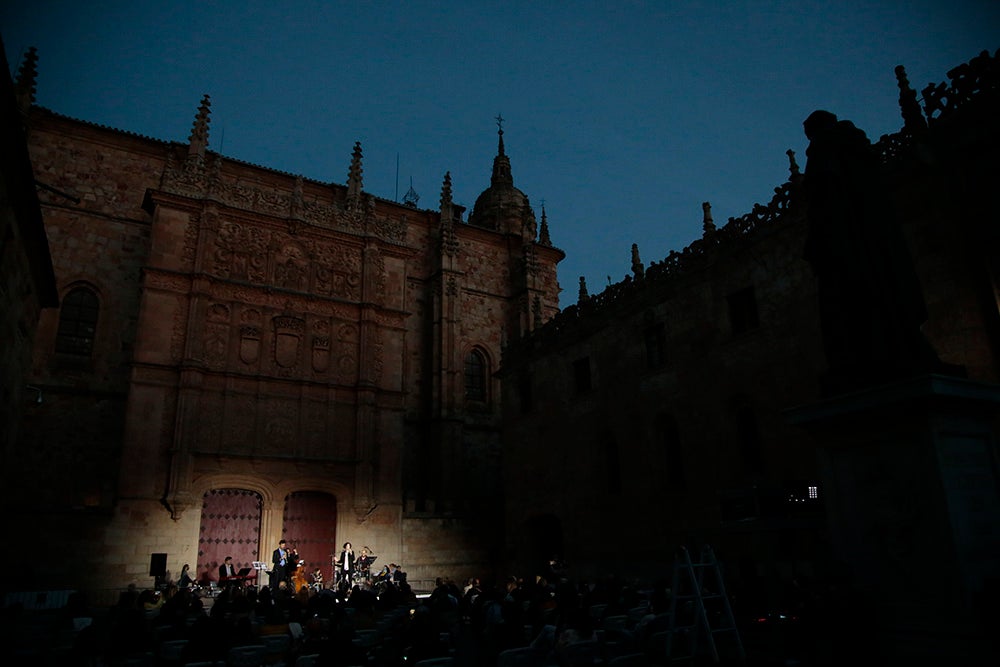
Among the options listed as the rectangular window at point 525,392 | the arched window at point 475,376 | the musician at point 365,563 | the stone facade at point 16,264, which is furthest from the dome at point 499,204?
the stone facade at point 16,264

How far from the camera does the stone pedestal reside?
5.35 metres

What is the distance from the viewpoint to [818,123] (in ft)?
24.1

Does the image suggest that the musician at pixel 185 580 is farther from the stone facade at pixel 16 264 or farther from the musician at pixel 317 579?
the stone facade at pixel 16 264

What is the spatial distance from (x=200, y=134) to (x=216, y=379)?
34.8 feet

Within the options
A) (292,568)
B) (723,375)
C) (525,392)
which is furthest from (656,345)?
(292,568)

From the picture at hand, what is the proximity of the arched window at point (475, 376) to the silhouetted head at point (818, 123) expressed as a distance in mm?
27203

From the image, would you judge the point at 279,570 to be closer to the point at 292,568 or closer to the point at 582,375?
the point at 292,568

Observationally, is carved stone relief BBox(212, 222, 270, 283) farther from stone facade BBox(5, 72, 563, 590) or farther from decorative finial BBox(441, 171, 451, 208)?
decorative finial BBox(441, 171, 451, 208)

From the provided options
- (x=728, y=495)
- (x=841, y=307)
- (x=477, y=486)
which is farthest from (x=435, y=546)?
(x=841, y=307)

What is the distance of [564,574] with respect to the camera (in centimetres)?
2169

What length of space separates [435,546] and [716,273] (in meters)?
16.0

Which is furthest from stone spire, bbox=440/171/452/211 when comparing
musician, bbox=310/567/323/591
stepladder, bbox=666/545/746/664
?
stepladder, bbox=666/545/746/664

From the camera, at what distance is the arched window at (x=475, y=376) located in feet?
112

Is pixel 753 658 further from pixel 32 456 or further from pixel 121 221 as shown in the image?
pixel 121 221
